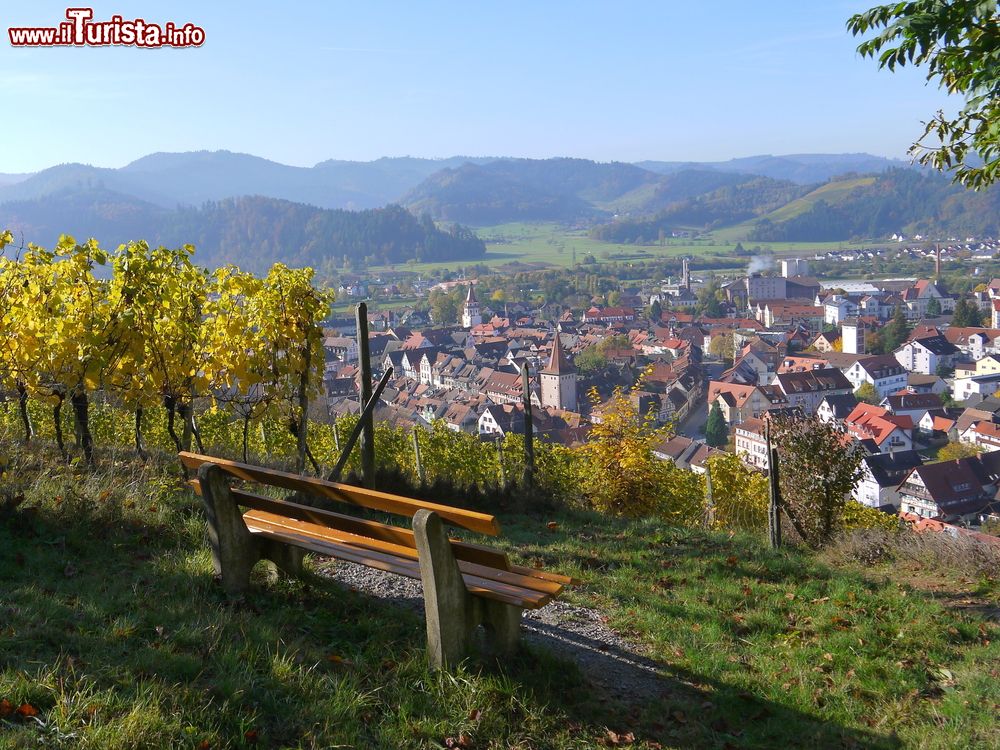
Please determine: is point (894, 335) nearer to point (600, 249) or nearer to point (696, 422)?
point (696, 422)

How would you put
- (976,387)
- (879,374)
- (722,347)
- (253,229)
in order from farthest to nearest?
(253,229) → (722,347) → (879,374) → (976,387)

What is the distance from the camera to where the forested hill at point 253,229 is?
401 feet

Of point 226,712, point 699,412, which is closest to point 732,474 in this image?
point 226,712

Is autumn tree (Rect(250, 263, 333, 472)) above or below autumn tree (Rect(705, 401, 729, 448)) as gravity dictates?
above

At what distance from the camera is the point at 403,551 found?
370 cm

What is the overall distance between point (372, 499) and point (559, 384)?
2272 inches

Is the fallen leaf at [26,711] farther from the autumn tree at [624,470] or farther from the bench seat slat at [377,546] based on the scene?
the autumn tree at [624,470]

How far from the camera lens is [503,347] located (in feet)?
274

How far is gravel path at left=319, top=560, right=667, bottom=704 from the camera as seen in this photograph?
3.72 meters

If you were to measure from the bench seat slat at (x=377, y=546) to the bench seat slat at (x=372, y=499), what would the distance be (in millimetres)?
297

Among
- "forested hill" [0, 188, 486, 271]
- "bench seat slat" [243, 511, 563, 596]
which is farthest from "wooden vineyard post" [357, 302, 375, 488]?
"forested hill" [0, 188, 486, 271]

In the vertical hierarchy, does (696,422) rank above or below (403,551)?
below

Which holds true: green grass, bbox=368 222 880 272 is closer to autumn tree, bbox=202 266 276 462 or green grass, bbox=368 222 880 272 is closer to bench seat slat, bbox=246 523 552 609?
autumn tree, bbox=202 266 276 462

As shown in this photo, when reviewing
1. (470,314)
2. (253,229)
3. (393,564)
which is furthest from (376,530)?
(253,229)
